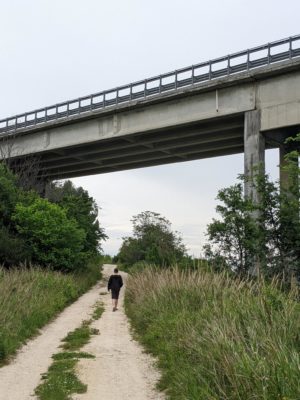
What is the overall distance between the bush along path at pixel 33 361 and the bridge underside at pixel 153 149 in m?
15.8

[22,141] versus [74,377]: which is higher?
[22,141]

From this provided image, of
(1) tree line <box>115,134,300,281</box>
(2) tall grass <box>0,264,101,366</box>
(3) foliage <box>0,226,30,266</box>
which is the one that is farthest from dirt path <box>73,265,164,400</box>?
(3) foliage <box>0,226,30,266</box>

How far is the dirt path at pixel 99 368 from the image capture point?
689 cm

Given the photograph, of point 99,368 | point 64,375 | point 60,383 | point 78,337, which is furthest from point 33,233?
point 60,383

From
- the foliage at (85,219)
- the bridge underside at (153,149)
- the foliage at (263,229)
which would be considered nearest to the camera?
the foliage at (263,229)

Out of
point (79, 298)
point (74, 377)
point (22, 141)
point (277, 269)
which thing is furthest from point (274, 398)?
point (22, 141)

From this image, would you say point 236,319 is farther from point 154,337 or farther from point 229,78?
point 229,78

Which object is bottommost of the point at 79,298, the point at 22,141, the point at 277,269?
the point at 79,298

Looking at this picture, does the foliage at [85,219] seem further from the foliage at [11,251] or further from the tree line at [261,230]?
the tree line at [261,230]

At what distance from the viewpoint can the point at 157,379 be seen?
25.4 ft

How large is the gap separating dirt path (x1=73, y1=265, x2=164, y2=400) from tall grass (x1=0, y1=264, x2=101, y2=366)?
5.43ft

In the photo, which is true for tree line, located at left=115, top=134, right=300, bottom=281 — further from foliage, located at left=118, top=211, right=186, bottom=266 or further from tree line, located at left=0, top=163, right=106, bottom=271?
foliage, located at left=118, top=211, right=186, bottom=266

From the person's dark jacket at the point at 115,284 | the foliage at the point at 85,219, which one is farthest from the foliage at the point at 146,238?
the person's dark jacket at the point at 115,284

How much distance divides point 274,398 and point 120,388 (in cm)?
336
